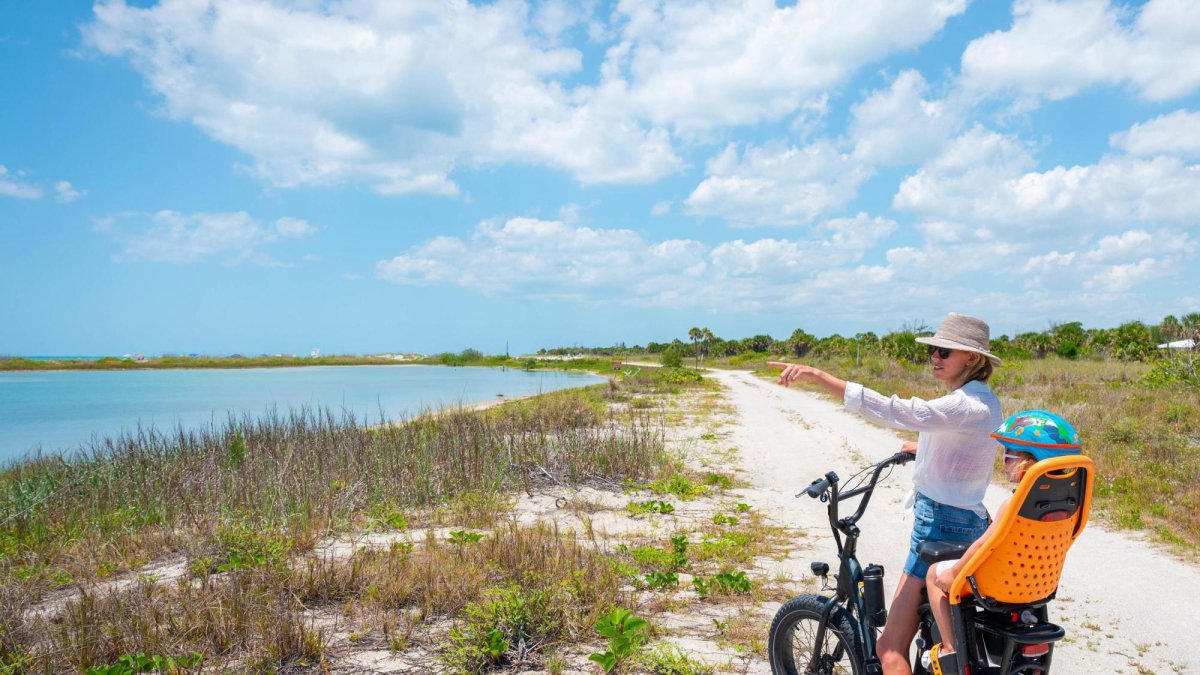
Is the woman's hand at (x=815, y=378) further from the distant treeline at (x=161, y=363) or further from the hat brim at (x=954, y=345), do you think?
the distant treeline at (x=161, y=363)

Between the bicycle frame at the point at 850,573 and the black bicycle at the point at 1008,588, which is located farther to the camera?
the bicycle frame at the point at 850,573

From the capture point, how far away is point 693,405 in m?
22.1

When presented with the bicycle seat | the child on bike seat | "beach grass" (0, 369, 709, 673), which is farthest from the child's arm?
"beach grass" (0, 369, 709, 673)

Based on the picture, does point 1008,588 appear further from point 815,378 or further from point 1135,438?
point 1135,438

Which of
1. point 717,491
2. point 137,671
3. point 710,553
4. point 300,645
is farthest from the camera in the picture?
point 717,491

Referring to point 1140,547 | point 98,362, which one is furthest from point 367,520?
point 98,362

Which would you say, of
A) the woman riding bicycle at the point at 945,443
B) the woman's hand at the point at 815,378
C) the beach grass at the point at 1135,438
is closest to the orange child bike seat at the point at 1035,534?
the woman riding bicycle at the point at 945,443

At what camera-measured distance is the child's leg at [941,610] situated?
2398 millimetres

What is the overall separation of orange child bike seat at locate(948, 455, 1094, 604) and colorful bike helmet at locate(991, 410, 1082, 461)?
0.06m

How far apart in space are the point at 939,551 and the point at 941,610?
0.20m

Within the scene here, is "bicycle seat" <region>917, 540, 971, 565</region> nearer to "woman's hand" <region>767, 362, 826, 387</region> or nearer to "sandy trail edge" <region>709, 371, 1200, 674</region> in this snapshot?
"woman's hand" <region>767, 362, 826, 387</region>

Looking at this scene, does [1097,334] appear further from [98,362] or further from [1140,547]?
[98,362]

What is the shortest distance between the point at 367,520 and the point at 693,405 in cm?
1546

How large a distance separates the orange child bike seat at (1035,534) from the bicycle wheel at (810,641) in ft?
2.75
